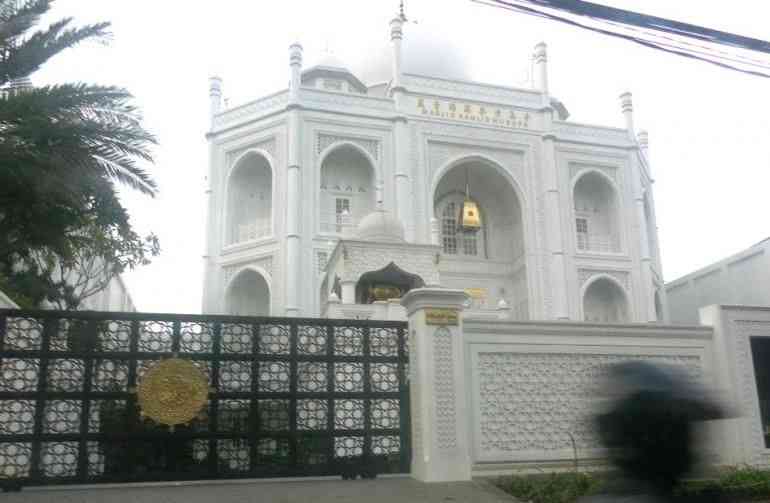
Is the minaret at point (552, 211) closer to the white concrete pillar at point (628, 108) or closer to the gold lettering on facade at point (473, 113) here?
the gold lettering on facade at point (473, 113)

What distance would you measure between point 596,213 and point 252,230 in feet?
41.8

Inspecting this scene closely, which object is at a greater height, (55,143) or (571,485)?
(55,143)

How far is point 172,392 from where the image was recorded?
6.79 meters

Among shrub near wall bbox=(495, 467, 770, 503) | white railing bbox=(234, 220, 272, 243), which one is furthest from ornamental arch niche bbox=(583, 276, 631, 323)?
shrub near wall bbox=(495, 467, 770, 503)

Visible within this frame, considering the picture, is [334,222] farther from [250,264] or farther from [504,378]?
[504,378]

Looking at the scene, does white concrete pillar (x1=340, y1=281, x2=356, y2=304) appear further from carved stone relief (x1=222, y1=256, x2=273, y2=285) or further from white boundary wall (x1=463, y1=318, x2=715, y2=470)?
white boundary wall (x1=463, y1=318, x2=715, y2=470)

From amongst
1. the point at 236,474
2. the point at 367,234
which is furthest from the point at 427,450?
the point at 367,234

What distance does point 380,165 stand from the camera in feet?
80.9

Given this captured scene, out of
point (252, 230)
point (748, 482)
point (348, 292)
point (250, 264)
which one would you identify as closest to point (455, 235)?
point (252, 230)

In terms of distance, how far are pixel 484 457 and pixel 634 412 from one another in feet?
17.0

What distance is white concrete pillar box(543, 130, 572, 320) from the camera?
81.1 feet

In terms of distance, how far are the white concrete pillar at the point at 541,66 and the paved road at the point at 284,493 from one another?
22.2 metres

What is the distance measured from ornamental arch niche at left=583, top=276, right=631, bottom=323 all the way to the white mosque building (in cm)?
5

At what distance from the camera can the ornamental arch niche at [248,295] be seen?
81.1 ft
